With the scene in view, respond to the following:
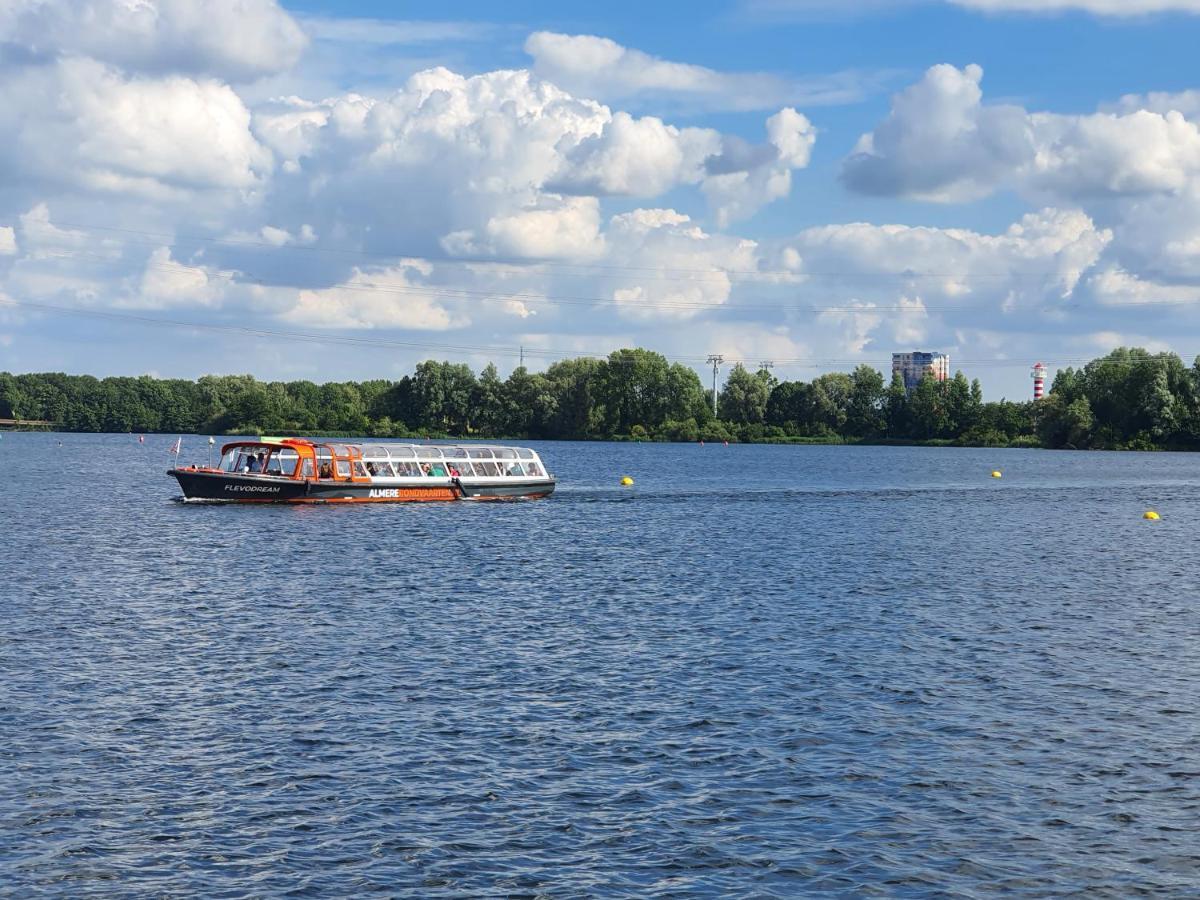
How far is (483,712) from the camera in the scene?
100.0 ft

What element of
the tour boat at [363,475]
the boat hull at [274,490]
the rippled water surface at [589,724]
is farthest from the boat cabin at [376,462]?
the rippled water surface at [589,724]

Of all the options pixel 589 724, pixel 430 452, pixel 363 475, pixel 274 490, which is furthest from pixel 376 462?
pixel 589 724

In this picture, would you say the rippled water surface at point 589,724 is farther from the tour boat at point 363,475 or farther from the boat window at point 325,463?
the boat window at point 325,463

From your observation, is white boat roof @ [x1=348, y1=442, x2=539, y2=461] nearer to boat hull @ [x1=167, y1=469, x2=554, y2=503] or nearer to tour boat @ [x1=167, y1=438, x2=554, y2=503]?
tour boat @ [x1=167, y1=438, x2=554, y2=503]

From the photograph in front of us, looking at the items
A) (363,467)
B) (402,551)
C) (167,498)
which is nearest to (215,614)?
(402,551)

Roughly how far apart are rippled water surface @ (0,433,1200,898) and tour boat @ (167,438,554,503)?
82.0 ft

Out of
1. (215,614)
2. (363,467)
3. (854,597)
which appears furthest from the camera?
(363,467)

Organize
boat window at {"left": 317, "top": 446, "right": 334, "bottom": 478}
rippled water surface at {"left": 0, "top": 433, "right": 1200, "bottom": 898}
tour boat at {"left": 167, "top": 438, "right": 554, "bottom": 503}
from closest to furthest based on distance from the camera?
1. rippled water surface at {"left": 0, "top": 433, "right": 1200, "bottom": 898}
2. tour boat at {"left": 167, "top": 438, "right": 554, "bottom": 503}
3. boat window at {"left": 317, "top": 446, "right": 334, "bottom": 478}

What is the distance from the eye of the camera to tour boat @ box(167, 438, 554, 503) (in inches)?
3590

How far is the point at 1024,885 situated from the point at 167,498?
94.2 m

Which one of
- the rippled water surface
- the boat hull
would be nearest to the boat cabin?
the boat hull

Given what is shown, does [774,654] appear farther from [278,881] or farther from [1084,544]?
[1084,544]

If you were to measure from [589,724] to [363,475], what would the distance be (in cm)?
6939

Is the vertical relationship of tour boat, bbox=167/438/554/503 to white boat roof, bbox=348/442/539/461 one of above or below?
below
